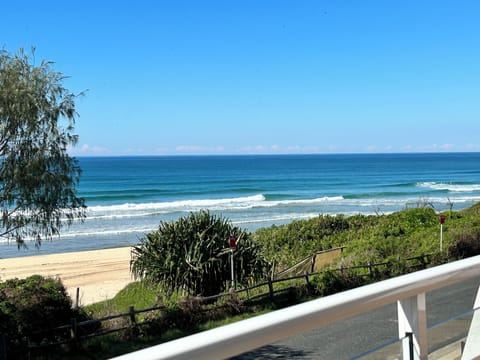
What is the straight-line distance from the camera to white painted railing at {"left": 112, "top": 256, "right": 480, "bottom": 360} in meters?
1.04

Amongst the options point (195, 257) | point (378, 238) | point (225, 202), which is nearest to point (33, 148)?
point (195, 257)

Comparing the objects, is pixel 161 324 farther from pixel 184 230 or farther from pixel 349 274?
pixel 349 274

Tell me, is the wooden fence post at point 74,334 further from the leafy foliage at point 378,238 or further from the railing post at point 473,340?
the railing post at point 473,340

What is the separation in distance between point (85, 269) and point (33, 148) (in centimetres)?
1410

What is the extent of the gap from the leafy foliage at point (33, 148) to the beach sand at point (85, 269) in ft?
23.7

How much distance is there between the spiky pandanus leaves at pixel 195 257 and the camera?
40.6 ft

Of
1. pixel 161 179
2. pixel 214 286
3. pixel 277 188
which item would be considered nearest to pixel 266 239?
pixel 214 286

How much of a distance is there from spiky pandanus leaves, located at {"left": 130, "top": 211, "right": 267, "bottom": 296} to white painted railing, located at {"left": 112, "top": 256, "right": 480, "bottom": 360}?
35.0 ft

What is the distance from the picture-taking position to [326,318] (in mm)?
1322

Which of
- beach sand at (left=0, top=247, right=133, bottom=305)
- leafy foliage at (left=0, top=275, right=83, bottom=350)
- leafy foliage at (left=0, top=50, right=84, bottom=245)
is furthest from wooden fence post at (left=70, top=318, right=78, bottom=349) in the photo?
beach sand at (left=0, top=247, right=133, bottom=305)

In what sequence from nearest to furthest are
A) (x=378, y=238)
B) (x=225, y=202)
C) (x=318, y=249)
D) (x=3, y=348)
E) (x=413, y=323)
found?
(x=413, y=323), (x=3, y=348), (x=378, y=238), (x=318, y=249), (x=225, y=202)

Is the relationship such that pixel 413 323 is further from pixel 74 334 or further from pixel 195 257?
pixel 195 257

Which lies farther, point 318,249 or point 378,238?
point 318,249

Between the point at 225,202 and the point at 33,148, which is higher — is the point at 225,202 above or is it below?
below
